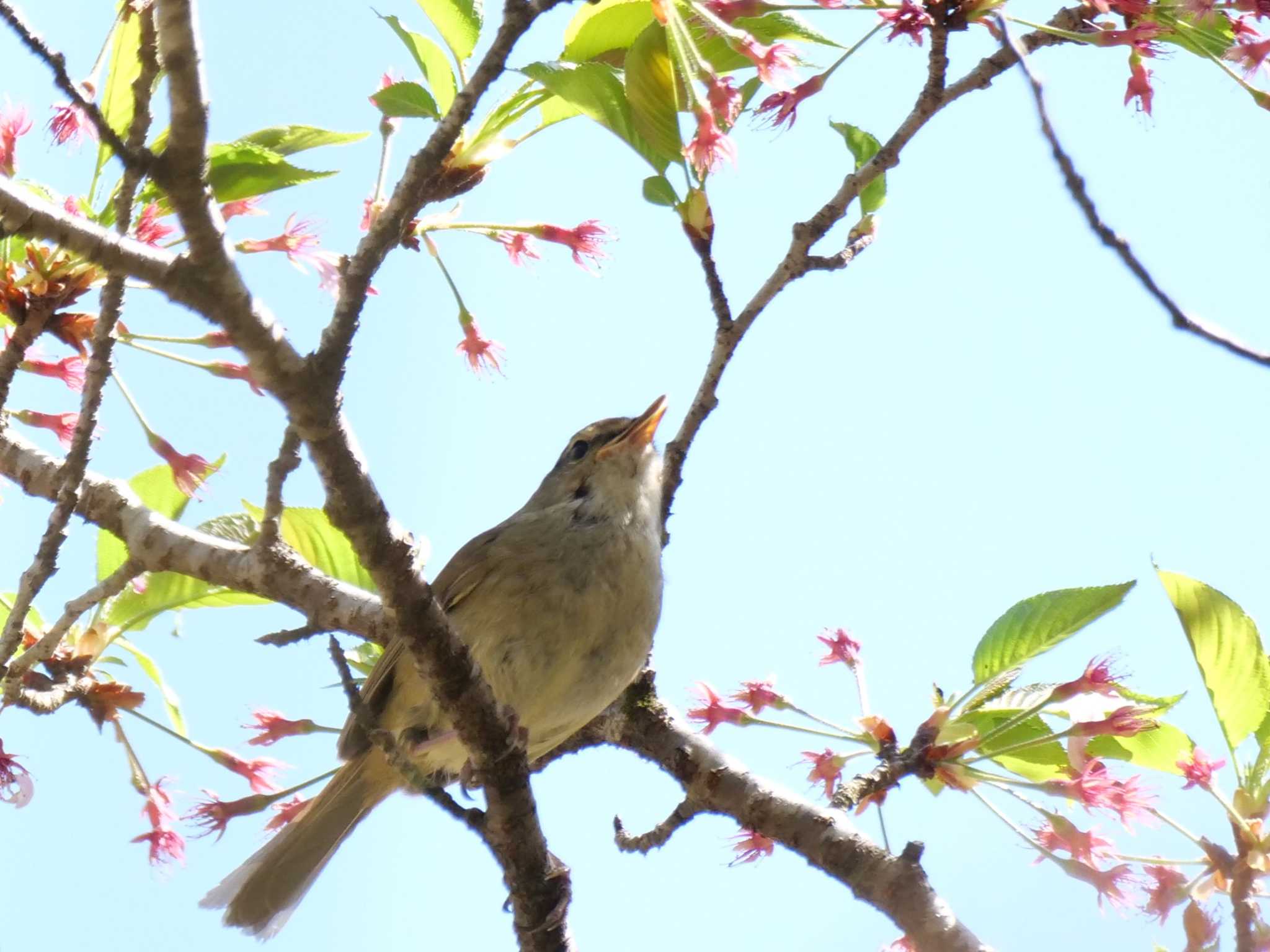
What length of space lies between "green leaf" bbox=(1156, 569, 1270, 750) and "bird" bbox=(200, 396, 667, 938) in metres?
1.57

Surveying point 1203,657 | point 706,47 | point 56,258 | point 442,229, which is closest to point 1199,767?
point 1203,657

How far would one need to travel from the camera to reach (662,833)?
13.1ft

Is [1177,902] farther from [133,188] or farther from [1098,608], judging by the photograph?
[133,188]

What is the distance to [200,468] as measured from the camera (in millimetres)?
4102

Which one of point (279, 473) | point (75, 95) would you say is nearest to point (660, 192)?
point (279, 473)

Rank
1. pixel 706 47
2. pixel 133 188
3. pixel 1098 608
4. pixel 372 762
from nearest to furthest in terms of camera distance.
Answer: pixel 133 188 → pixel 706 47 → pixel 1098 608 → pixel 372 762

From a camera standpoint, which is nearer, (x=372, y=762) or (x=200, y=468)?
(x=200, y=468)

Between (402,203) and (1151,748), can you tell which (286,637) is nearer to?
(402,203)

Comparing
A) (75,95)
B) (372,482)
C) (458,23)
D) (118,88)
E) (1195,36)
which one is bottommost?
(372,482)

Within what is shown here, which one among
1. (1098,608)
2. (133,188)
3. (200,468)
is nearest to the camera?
(133,188)

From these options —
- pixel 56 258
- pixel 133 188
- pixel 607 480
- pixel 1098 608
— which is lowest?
pixel 1098 608

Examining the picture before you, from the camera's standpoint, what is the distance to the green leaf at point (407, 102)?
339 centimetres

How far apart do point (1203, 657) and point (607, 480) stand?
2.17 meters

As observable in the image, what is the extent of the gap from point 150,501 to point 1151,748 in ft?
9.96
